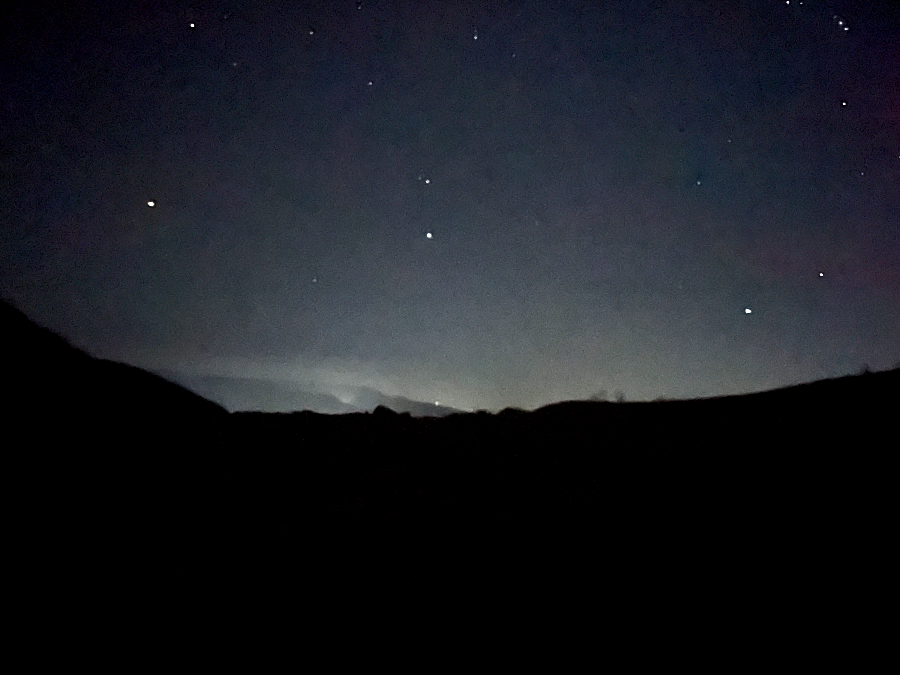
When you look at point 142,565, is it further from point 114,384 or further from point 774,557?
point 114,384

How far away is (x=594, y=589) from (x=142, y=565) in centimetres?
300

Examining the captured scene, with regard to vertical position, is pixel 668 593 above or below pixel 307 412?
below

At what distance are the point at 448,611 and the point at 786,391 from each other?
4861 mm

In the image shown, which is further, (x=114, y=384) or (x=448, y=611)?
(x=114, y=384)

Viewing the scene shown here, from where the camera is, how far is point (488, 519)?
4.68 meters

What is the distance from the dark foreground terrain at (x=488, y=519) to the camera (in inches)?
141

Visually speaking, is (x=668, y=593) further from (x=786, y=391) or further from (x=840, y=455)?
(x=786, y=391)

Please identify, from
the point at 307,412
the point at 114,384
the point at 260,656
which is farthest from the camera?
the point at 114,384

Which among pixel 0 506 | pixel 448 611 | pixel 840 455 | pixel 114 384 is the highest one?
pixel 114 384

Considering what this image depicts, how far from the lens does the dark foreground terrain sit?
359 centimetres

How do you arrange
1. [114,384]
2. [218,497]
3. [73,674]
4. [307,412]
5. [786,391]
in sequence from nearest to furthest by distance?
[73,674]
[218,497]
[786,391]
[307,412]
[114,384]

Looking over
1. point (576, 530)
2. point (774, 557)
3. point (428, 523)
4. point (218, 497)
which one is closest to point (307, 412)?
point (218, 497)

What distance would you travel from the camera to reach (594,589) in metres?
3.80

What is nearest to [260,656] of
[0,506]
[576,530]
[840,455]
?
[576,530]
